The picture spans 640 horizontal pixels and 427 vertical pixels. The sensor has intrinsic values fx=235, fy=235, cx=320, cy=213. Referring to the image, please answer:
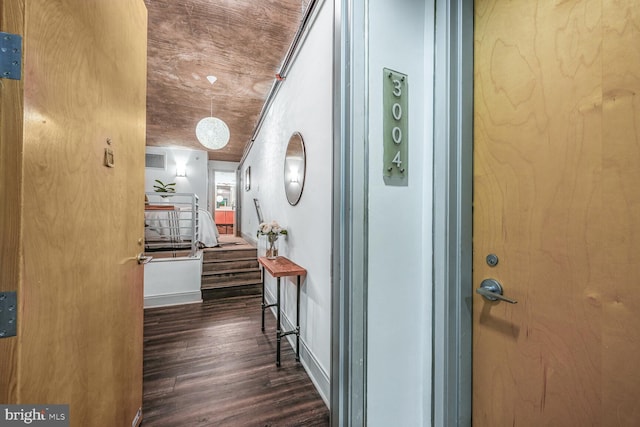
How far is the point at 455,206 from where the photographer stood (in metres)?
0.97

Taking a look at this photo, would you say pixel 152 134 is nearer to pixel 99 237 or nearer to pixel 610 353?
pixel 99 237

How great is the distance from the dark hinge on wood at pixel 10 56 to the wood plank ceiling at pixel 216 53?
6.14 ft

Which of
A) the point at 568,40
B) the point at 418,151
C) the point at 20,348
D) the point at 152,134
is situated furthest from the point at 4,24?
the point at 152,134

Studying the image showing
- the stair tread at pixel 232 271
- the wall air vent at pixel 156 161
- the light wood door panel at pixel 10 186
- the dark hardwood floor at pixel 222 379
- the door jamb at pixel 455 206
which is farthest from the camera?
the wall air vent at pixel 156 161

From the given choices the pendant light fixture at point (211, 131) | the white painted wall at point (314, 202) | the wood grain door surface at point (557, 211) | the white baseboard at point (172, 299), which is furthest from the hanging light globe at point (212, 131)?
the wood grain door surface at point (557, 211)

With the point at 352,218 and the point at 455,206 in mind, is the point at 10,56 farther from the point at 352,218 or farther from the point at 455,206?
the point at 455,206

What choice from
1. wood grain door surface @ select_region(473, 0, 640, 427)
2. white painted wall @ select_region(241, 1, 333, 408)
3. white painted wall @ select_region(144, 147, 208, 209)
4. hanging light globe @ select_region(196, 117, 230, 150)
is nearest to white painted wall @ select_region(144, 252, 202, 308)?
white painted wall @ select_region(241, 1, 333, 408)

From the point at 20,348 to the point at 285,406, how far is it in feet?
4.58

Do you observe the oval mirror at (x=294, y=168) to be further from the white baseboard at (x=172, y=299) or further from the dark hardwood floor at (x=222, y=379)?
the white baseboard at (x=172, y=299)

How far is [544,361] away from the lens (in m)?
0.78

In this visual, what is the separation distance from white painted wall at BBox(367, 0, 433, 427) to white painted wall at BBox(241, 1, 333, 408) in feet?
1.75

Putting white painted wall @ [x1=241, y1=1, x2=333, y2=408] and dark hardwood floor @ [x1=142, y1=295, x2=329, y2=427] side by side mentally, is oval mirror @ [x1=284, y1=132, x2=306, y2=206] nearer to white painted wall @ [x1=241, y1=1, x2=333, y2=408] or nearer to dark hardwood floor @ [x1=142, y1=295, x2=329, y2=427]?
white painted wall @ [x1=241, y1=1, x2=333, y2=408]

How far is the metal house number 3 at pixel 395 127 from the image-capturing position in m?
1.03

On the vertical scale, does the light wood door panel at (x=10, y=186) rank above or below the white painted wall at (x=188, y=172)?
below
